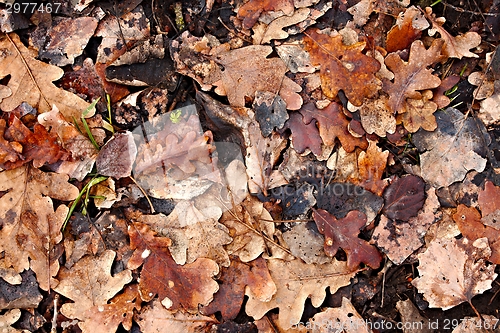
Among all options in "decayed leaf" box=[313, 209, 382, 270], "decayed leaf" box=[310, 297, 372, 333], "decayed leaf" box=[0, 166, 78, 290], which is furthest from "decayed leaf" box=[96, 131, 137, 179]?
"decayed leaf" box=[310, 297, 372, 333]

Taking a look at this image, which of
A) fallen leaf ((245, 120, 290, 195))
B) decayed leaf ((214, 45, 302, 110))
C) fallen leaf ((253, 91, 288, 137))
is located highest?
decayed leaf ((214, 45, 302, 110))

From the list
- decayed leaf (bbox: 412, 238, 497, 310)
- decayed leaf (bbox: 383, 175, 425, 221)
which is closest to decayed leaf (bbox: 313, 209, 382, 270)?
decayed leaf (bbox: 383, 175, 425, 221)

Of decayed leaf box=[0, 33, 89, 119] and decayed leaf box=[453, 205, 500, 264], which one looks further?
decayed leaf box=[0, 33, 89, 119]

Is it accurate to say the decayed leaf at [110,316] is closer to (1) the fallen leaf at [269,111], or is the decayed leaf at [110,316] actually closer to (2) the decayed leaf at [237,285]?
(2) the decayed leaf at [237,285]

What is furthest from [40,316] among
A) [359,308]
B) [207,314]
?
[359,308]

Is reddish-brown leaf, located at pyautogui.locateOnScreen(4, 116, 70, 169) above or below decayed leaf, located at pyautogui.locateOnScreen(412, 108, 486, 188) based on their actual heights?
above

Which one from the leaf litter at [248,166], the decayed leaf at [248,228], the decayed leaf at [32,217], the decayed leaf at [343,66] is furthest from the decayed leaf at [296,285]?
the decayed leaf at [32,217]

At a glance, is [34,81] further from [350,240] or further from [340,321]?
[340,321]

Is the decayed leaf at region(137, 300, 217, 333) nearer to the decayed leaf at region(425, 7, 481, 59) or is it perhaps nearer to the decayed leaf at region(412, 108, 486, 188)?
the decayed leaf at region(412, 108, 486, 188)
